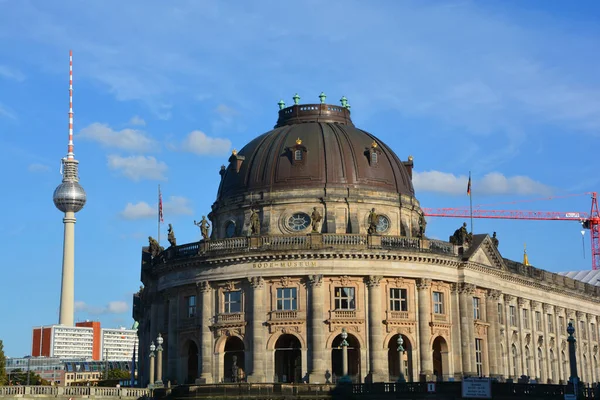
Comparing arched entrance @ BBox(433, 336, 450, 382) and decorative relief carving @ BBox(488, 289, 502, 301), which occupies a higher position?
decorative relief carving @ BBox(488, 289, 502, 301)

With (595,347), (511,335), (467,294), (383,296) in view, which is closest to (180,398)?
(383,296)

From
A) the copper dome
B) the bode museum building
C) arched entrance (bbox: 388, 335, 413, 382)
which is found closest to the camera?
the bode museum building

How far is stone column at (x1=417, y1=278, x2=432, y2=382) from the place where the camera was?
3164 inches

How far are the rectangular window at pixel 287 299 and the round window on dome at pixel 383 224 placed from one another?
11.1m

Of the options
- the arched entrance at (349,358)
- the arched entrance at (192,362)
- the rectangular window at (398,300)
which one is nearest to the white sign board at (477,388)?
the arched entrance at (349,358)

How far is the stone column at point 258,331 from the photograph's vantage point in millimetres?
78375

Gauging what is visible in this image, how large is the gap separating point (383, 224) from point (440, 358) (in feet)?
39.4

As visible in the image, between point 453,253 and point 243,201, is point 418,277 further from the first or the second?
point 243,201

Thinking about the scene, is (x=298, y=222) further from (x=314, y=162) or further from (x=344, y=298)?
(x=344, y=298)

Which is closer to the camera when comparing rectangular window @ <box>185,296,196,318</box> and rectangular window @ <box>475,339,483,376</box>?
→ rectangular window @ <box>185,296,196,318</box>

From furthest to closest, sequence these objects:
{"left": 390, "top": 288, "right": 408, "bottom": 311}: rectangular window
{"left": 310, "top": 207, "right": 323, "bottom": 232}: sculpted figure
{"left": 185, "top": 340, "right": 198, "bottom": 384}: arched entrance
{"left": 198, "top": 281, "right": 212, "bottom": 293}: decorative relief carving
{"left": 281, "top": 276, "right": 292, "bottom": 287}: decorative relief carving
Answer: {"left": 185, "top": 340, "right": 198, "bottom": 384}: arched entrance, {"left": 198, "top": 281, "right": 212, "bottom": 293}: decorative relief carving, {"left": 310, "top": 207, "right": 323, "bottom": 232}: sculpted figure, {"left": 390, "top": 288, "right": 408, "bottom": 311}: rectangular window, {"left": 281, "top": 276, "right": 292, "bottom": 287}: decorative relief carving

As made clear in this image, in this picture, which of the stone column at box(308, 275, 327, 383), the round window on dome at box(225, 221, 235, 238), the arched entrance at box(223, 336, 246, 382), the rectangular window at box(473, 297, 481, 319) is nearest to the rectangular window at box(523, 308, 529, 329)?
the rectangular window at box(473, 297, 481, 319)

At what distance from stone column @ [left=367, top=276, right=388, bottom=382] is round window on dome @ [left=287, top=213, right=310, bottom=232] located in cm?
830

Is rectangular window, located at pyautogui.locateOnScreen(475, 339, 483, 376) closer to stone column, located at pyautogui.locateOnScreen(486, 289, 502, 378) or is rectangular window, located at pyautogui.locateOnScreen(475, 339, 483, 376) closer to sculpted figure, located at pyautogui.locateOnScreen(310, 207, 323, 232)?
stone column, located at pyautogui.locateOnScreen(486, 289, 502, 378)
